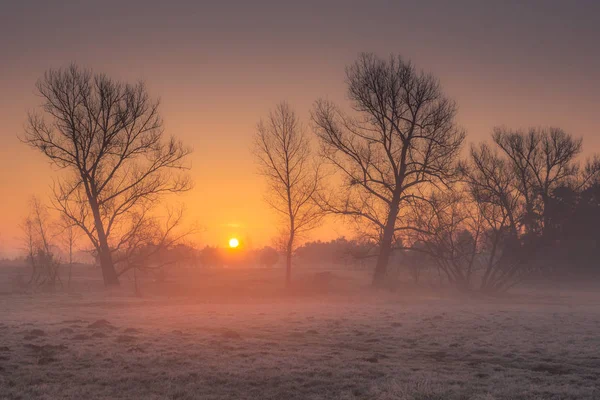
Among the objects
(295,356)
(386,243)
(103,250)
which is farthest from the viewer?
(103,250)

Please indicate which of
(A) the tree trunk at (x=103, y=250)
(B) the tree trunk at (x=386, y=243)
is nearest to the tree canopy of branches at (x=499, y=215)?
(B) the tree trunk at (x=386, y=243)

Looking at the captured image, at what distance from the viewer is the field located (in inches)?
280

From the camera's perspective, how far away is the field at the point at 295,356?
23.3 feet

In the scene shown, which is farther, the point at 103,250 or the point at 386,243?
the point at 103,250

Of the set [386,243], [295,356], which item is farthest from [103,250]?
[295,356]

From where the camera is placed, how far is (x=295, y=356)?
9367mm

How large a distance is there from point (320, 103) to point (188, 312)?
14.3m

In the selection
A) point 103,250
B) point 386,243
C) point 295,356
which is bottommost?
point 295,356

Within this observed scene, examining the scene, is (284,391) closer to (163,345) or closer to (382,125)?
(163,345)

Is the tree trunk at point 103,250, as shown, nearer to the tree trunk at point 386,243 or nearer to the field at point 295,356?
the field at point 295,356

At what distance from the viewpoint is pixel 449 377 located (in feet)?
25.4

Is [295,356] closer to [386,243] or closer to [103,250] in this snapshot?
[386,243]

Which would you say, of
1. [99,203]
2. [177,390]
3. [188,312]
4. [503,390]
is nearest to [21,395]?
[177,390]

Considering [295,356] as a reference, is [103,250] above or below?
above
